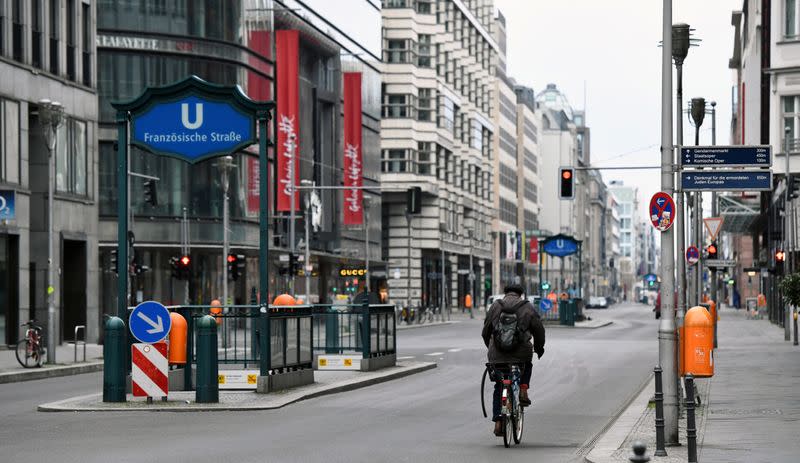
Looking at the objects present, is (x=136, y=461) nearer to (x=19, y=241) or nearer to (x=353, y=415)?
(x=353, y=415)

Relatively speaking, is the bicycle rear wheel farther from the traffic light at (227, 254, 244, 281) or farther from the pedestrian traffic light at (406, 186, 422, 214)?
the traffic light at (227, 254, 244, 281)

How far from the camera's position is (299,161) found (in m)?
75.8

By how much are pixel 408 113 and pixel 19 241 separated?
63.2m

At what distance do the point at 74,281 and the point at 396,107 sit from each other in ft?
194

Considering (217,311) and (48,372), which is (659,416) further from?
(48,372)

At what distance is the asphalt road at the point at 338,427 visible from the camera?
589 inches

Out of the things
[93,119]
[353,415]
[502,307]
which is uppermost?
[93,119]

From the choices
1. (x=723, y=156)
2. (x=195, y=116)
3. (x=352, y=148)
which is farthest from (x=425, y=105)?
(x=723, y=156)

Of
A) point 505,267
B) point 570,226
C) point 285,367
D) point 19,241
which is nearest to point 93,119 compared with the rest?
point 19,241

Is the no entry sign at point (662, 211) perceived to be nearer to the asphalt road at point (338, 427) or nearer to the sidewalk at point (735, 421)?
the sidewalk at point (735, 421)

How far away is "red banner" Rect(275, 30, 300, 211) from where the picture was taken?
72250mm

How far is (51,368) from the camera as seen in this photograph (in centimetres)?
3178

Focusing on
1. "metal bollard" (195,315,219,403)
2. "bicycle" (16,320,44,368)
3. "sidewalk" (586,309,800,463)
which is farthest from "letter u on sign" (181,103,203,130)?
"bicycle" (16,320,44,368)

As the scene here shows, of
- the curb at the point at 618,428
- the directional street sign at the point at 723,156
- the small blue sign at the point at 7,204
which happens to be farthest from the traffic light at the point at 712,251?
the directional street sign at the point at 723,156
